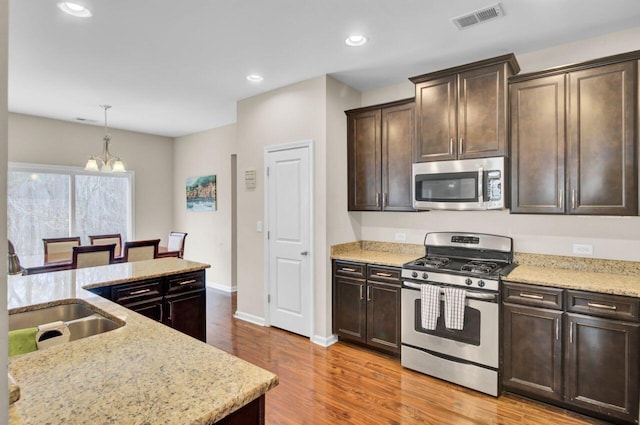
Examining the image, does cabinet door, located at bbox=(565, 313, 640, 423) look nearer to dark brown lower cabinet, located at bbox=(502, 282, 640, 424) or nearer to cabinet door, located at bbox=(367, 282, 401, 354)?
dark brown lower cabinet, located at bbox=(502, 282, 640, 424)

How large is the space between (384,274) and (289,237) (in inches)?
46.5

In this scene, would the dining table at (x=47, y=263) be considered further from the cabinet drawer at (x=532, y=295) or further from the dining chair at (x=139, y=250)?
the cabinet drawer at (x=532, y=295)

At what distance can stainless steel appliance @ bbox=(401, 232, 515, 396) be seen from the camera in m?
2.63

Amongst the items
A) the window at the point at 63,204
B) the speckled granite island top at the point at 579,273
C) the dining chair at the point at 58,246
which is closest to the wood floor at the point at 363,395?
the speckled granite island top at the point at 579,273

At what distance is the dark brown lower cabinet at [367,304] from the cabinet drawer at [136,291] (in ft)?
5.67

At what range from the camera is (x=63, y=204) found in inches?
215

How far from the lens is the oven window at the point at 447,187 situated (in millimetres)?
2936

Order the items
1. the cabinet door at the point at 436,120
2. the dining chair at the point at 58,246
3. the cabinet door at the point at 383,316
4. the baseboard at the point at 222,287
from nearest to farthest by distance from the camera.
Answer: the cabinet door at the point at 436,120 < the cabinet door at the point at 383,316 < the dining chair at the point at 58,246 < the baseboard at the point at 222,287

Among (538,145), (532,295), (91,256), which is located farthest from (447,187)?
(91,256)

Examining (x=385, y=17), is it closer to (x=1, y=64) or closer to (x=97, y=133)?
(x=1, y=64)

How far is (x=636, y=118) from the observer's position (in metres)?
2.38

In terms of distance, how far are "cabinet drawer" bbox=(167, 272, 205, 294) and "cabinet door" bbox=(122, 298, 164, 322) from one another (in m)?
0.12

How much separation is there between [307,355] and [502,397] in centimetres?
167

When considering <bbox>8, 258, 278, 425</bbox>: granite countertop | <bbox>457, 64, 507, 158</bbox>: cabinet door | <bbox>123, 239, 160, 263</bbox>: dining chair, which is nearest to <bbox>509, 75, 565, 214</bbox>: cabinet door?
<bbox>457, 64, 507, 158</bbox>: cabinet door
